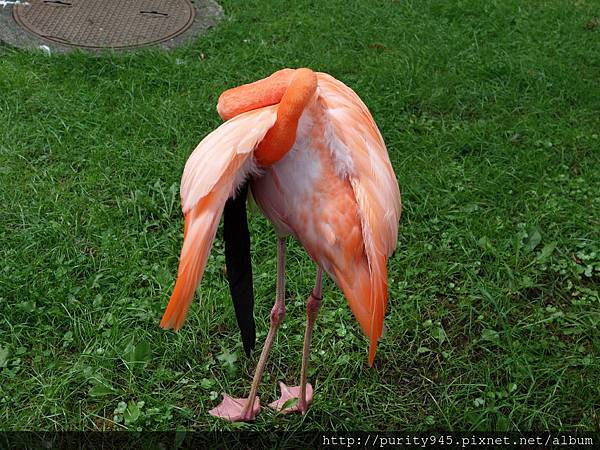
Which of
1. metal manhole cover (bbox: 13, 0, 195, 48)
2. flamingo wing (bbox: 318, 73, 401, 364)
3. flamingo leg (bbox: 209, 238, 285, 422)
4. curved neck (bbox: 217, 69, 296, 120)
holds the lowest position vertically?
flamingo leg (bbox: 209, 238, 285, 422)

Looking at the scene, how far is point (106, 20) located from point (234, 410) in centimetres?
327

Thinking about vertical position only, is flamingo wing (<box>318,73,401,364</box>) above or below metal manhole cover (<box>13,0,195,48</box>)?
above

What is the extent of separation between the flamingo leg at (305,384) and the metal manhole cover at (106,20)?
2757 mm

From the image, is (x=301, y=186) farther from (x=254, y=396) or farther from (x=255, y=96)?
(x=254, y=396)

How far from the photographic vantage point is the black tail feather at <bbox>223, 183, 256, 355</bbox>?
6.86 ft

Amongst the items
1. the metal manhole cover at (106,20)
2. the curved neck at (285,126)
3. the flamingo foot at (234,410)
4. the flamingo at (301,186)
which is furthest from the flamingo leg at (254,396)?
the metal manhole cover at (106,20)

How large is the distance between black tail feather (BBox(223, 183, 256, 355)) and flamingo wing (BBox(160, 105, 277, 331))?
184 mm

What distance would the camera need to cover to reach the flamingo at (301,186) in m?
1.77

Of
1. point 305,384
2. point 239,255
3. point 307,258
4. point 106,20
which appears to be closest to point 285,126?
point 239,255

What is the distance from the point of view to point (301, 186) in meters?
1.94

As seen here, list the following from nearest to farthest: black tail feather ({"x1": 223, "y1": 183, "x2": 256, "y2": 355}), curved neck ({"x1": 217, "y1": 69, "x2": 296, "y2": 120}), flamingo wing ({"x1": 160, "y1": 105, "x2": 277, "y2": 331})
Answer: flamingo wing ({"x1": 160, "y1": 105, "x2": 277, "y2": 331}) < curved neck ({"x1": 217, "y1": 69, "x2": 296, "y2": 120}) < black tail feather ({"x1": 223, "y1": 183, "x2": 256, "y2": 355})

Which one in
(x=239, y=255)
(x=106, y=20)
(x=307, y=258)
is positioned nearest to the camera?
(x=239, y=255)

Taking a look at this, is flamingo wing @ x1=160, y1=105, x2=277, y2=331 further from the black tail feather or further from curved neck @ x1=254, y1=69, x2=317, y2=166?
the black tail feather

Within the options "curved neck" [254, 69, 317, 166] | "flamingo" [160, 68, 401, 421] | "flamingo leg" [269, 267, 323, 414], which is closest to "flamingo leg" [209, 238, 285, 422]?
"flamingo leg" [269, 267, 323, 414]
